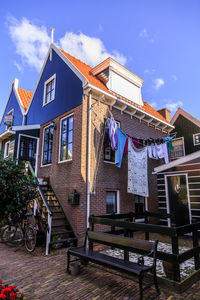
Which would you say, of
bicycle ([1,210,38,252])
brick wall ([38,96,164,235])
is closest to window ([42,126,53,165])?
brick wall ([38,96,164,235])

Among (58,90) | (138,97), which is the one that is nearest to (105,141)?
(58,90)

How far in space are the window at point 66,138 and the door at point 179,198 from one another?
17.8 feet

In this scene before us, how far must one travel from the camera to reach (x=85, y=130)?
8.30 meters

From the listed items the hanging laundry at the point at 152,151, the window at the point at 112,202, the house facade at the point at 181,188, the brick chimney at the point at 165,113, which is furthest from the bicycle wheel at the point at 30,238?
the brick chimney at the point at 165,113

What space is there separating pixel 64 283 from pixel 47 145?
25.3 ft

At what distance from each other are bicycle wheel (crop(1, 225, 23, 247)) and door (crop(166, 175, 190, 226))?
283 inches

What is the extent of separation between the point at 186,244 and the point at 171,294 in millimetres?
4470

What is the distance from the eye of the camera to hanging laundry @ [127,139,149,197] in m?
8.38

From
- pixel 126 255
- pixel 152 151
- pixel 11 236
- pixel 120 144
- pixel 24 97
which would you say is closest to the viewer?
pixel 126 255

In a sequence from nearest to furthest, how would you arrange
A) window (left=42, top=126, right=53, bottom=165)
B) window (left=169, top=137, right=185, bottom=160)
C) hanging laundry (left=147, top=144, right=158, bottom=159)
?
hanging laundry (left=147, top=144, right=158, bottom=159) → window (left=42, top=126, right=53, bottom=165) → window (left=169, top=137, right=185, bottom=160)

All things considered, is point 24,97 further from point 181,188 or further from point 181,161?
point 181,188

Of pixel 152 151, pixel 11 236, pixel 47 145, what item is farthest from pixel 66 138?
pixel 11 236

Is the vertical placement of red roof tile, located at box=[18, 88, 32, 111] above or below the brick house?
above

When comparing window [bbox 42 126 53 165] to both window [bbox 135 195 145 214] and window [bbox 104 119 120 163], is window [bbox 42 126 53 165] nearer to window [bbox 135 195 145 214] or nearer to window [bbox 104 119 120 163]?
window [bbox 104 119 120 163]
